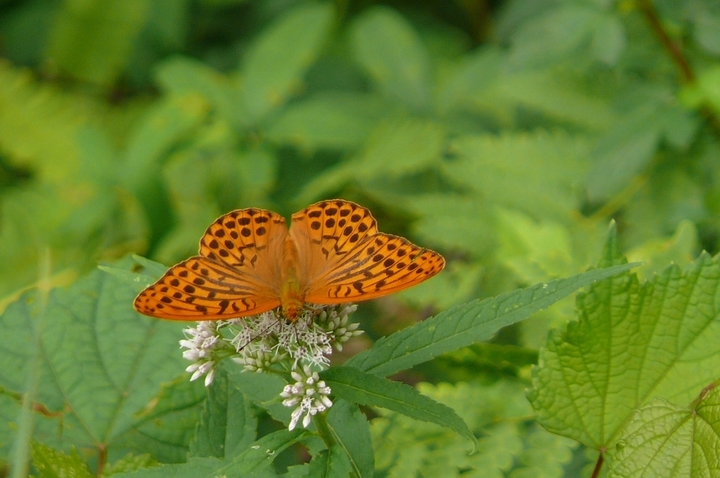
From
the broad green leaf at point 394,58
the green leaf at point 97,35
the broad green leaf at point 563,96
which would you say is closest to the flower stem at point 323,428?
the broad green leaf at point 563,96

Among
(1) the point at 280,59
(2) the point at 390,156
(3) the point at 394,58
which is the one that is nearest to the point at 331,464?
(2) the point at 390,156

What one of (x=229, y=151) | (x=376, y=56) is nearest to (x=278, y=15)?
(x=376, y=56)

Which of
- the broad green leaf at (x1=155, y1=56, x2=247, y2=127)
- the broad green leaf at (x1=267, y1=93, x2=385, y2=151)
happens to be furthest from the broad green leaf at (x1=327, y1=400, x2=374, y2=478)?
the broad green leaf at (x1=155, y1=56, x2=247, y2=127)

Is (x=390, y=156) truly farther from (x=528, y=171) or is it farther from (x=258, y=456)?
(x=258, y=456)

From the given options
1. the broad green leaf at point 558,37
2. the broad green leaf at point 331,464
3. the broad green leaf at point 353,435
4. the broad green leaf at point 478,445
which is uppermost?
the broad green leaf at point 558,37

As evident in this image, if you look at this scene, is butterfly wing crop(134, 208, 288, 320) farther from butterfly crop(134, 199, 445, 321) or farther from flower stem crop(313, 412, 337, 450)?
flower stem crop(313, 412, 337, 450)

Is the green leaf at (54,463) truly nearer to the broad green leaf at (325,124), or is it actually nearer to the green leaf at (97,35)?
the broad green leaf at (325,124)

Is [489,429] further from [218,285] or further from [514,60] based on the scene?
[514,60]
